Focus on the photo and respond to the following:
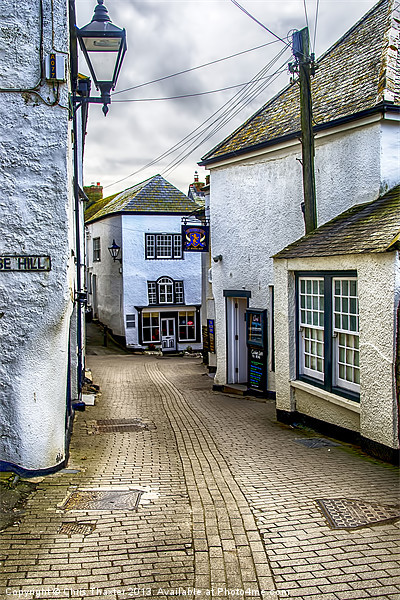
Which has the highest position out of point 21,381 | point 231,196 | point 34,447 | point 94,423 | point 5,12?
point 5,12

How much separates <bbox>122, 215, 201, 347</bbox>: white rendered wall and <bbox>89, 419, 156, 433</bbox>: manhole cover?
70.3ft

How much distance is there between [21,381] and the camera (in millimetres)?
7215

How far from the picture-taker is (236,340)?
637 inches

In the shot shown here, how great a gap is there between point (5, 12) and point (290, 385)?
780 centimetres

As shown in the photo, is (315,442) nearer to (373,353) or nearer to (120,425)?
(373,353)

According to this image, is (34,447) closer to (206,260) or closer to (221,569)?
(221,569)

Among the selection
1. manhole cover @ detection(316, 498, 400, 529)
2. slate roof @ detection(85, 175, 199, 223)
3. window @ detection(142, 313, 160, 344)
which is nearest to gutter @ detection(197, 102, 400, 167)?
manhole cover @ detection(316, 498, 400, 529)

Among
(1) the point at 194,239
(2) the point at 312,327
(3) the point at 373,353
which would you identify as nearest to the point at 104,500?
(3) the point at 373,353

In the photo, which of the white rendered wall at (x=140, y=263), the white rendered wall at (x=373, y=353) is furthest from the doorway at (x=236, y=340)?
the white rendered wall at (x=140, y=263)

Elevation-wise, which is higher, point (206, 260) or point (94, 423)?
point (206, 260)

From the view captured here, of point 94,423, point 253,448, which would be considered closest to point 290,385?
point 253,448

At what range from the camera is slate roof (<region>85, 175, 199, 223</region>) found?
107 ft

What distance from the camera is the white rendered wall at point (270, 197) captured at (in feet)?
36.1

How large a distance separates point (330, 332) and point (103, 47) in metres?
5.61
